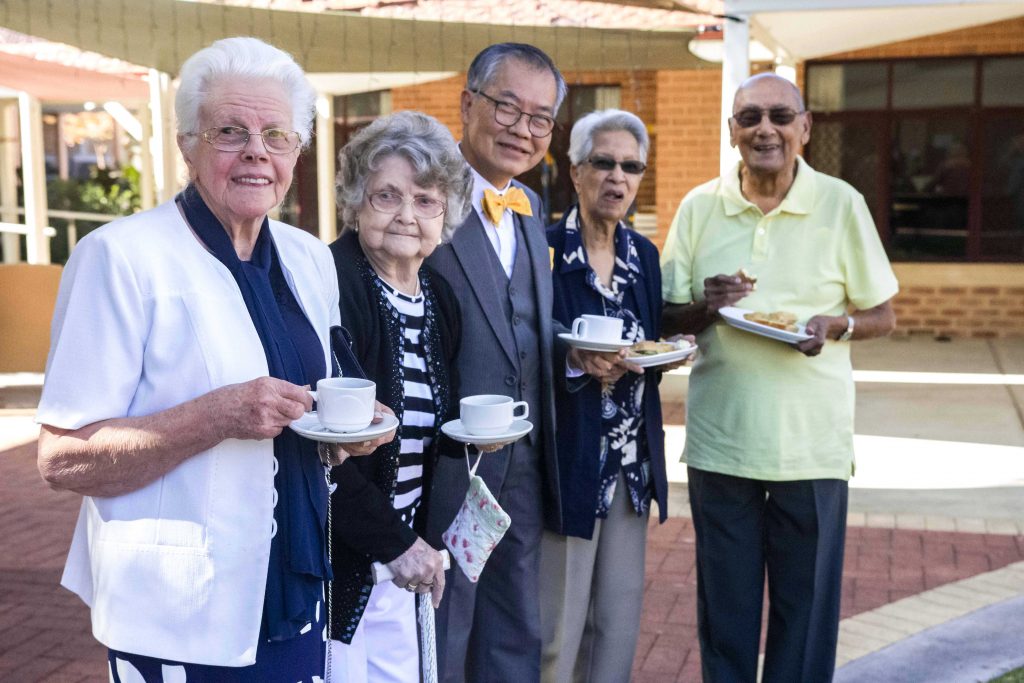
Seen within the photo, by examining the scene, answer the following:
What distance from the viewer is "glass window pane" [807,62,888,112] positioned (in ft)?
40.7

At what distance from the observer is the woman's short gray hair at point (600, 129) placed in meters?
3.54

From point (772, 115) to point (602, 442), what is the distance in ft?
3.96

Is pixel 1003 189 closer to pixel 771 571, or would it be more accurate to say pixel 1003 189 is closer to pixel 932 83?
pixel 932 83

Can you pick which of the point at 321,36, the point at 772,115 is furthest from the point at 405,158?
the point at 321,36

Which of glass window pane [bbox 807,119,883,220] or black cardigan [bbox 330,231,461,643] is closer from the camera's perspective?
black cardigan [bbox 330,231,461,643]

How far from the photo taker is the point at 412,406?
2738 millimetres

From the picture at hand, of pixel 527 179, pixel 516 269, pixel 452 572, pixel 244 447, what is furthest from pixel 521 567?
pixel 527 179

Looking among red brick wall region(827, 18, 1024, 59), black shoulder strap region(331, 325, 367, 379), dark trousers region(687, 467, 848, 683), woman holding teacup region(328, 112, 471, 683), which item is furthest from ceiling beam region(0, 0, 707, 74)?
dark trousers region(687, 467, 848, 683)

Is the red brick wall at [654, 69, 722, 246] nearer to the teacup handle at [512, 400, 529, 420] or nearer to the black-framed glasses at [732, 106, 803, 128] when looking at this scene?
the black-framed glasses at [732, 106, 803, 128]

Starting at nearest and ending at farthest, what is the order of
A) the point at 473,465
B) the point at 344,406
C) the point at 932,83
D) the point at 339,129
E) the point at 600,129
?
the point at 344,406, the point at 473,465, the point at 600,129, the point at 932,83, the point at 339,129

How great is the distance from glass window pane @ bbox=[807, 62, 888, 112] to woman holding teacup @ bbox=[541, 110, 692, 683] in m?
9.55

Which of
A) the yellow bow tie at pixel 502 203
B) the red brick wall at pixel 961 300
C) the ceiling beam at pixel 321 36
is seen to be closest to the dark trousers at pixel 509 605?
the yellow bow tie at pixel 502 203

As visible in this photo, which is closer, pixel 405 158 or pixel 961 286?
pixel 405 158

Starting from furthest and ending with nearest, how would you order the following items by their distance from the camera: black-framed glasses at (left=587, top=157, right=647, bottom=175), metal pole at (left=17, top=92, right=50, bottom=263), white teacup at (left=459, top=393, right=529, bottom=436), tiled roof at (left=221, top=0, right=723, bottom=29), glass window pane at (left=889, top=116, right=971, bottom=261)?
glass window pane at (left=889, top=116, right=971, bottom=261)
metal pole at (left=17, top=92, right=50, bottom=263)
tiled roof at (left=221, top=0, right=723, bottom=29)
black-framed glasses at (left=587, top=157, right=647, bottom=175)
white teacup at (left=459, top=393, right=529, bottom=436)
